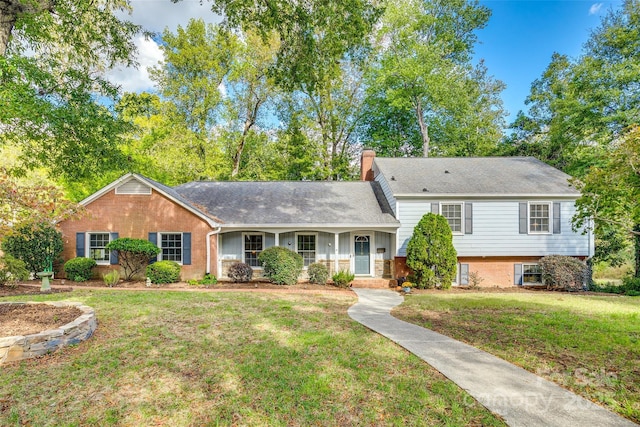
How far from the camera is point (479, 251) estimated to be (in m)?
14.0

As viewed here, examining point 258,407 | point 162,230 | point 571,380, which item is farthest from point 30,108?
point 571,380

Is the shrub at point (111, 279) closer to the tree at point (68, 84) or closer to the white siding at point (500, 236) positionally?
the tree at point (68, 84)

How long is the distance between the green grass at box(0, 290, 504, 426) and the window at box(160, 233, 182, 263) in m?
6.76

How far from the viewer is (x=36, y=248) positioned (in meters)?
12.1

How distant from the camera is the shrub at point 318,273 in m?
13.3

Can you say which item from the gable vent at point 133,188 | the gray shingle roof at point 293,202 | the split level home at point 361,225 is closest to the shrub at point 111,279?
the split level home at point 361,225

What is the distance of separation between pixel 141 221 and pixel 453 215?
537 inches

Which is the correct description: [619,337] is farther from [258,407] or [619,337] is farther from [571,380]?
[258,407]

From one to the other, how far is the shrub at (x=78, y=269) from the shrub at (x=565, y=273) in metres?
19.1

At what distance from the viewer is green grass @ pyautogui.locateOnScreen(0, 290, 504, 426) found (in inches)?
Result: 131

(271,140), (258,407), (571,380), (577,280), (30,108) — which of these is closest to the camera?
(258,407)

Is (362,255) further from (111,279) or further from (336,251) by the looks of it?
(111,279)

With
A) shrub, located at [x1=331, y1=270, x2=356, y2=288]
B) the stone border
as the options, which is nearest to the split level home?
shrub, located at [x1=331, y1=270, x2=356, y2=288]

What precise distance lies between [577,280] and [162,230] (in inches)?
692
